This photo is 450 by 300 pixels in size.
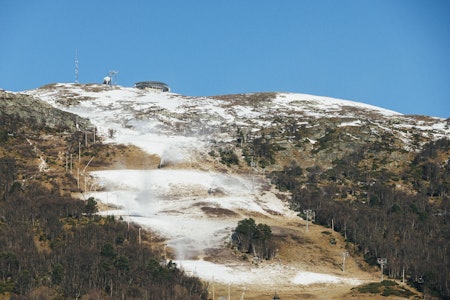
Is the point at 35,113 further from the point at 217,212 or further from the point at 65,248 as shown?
the point at 65,248

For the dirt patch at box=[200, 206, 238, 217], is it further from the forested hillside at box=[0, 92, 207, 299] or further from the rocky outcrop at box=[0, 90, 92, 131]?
the rocky outcrop at box=[0, 90, 92, 131]

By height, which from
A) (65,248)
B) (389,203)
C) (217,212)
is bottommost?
(65,248)

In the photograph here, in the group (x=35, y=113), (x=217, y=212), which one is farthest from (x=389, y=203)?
(x=35, y=113)

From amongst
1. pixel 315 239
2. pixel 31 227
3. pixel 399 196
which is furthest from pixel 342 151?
pixel 31 227

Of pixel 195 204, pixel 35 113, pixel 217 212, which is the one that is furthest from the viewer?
pixel 35 113

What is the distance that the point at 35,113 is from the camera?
19138cm

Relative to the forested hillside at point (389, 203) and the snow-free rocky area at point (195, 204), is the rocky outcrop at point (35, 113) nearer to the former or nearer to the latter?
the snow-free rocky area at point (195, 204)

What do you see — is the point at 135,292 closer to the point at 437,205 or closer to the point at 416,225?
the point at 416,225

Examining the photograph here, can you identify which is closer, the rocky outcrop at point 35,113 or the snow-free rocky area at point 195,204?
the snow-free rocky area at point 195,204

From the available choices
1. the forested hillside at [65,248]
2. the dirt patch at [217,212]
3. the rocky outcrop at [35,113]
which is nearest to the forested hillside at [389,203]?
A: the dirt patch at [217,212]

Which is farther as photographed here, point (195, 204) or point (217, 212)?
point (195, 204)

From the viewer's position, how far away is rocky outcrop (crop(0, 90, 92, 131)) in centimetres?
18600

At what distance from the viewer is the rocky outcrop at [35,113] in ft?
610

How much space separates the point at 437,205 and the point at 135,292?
91.4 m
